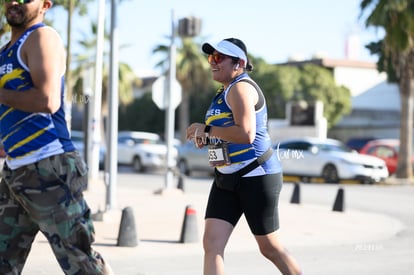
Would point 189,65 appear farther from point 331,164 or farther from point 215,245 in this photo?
point 215,245

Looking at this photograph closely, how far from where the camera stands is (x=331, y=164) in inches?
940

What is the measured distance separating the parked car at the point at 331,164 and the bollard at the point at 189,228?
13.8 metres

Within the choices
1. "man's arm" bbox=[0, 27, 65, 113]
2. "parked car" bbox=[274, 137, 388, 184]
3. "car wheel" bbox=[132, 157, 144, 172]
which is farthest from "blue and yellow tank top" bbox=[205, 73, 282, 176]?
"car wheel" bbox=[132, 157, 144, 172]

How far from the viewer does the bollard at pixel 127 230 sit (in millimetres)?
8867

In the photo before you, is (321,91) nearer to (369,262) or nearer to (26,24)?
(369,262)

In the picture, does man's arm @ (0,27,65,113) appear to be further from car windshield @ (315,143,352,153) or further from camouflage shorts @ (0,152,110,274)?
car windshield @ (315,143,352,153)

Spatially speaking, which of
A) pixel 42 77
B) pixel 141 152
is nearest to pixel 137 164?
pixel 141 152

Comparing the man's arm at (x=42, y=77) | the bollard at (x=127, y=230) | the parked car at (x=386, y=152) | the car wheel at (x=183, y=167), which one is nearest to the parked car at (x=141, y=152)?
the car wheel at (x=183, y=167)

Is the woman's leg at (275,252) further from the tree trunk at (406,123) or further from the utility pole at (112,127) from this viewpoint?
the tree trunk at (406,123)

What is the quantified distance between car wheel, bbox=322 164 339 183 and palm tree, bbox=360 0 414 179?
12.6 ft

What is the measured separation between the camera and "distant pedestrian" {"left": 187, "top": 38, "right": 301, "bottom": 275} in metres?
4.94

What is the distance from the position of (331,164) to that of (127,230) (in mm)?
15717

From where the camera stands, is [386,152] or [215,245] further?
[386,152]

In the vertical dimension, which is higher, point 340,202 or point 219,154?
point 219,154
